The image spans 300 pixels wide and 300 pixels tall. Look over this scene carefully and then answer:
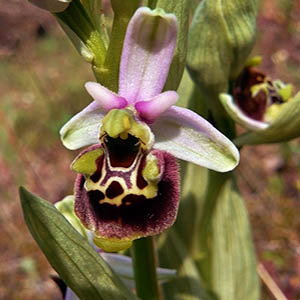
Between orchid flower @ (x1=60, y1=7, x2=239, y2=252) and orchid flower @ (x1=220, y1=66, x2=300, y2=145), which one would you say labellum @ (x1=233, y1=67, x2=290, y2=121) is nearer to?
orchid flower @ (x1=220, y1=66, x2=300, y2=145)

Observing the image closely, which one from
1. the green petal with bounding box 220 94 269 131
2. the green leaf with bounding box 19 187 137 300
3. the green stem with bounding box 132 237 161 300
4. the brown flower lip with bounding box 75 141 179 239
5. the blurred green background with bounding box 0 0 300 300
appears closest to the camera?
the brown flower lip with bounding box 75 141 179 239

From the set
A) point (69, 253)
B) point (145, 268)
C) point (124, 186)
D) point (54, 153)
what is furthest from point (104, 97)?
point (54, 153)

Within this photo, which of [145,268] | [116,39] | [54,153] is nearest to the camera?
[116,39]

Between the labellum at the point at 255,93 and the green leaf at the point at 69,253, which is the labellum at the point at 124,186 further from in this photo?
the labellum at the point at 255,93

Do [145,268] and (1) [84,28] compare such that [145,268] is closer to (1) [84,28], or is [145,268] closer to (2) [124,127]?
(2) [124,127]

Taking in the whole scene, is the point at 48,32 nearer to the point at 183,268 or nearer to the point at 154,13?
the point at 183,268

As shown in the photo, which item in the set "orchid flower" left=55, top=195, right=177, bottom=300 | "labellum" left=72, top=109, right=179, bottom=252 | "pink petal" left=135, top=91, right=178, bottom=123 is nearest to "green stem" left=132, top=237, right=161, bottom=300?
"orchid flower" left=55, top=195, right=177, bottom=300

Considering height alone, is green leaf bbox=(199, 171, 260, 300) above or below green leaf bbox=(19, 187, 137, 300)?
below
